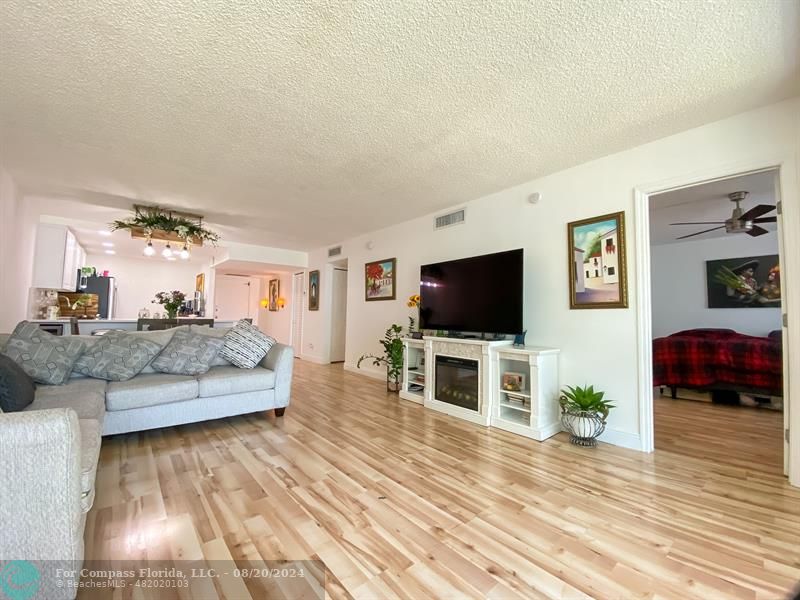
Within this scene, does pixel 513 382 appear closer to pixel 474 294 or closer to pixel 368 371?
pixel 474 294

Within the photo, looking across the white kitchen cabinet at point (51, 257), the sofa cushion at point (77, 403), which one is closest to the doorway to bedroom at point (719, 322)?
the sofa cushion at point (77, 403)

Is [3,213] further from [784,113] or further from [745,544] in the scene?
[784,113]

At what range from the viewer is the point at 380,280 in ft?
16.9

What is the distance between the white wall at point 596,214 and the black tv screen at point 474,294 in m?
0.29

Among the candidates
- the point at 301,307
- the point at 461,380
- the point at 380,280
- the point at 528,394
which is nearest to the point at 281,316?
the point at 301,307

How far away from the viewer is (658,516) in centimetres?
169

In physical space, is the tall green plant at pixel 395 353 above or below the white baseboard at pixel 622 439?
above

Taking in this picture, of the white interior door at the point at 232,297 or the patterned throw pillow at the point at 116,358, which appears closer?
the patterned throw pillow at the point at 116,358

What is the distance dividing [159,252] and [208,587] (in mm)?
7351

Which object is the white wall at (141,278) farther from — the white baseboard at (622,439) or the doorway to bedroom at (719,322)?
the doorway to bedroom at (719,322)

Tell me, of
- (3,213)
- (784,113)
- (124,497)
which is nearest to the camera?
(124,497)

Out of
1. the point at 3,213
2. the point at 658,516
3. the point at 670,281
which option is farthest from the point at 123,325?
the point at 670,281

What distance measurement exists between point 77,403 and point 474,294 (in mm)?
3247

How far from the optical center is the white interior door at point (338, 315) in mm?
6770
